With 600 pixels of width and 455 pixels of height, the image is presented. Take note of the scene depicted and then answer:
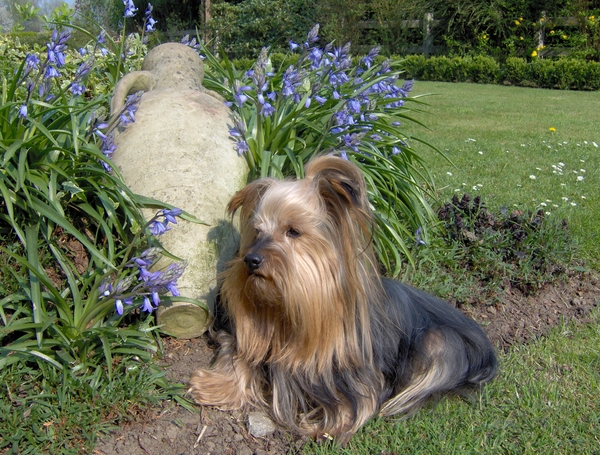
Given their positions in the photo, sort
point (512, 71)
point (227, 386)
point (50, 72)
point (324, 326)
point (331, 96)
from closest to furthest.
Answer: point (324, 326) → point (227, 386) → point (50, 72) → point (331, 96) → point (512, 71)

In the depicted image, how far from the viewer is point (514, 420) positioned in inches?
124

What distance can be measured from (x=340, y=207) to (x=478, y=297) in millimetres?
Answer: 1962

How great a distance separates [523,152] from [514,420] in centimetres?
552

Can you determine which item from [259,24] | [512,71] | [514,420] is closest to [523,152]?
[514,420]

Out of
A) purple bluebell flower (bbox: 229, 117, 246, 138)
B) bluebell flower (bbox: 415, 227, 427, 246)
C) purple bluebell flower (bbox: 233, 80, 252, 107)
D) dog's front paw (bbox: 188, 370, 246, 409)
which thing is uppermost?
purple bluebell flower (bbox: 233, 80, 252, 107)

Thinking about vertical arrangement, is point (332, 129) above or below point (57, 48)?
below

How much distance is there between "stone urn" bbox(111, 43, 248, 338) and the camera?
350 centimetres

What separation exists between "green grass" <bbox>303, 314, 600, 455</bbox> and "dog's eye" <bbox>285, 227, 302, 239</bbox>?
1007mm

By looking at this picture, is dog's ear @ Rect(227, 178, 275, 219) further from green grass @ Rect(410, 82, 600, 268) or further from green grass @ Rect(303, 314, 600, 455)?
green grass @ Rect(410, 82, 600, 268)

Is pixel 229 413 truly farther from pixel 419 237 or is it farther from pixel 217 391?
pixel 419 237

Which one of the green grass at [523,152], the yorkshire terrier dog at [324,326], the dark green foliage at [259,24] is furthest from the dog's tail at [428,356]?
the dark green foliage at [259,24]

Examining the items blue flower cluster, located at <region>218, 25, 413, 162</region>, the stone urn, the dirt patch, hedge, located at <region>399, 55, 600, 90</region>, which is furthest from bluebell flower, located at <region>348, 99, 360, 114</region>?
hedge, located at <region>399, 55, 600, 90</region>

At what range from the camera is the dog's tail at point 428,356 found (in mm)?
3143

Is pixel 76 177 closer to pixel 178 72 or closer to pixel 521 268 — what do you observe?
pixel 178 72
